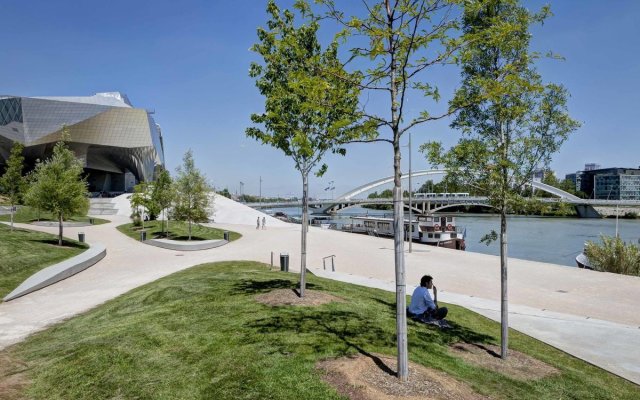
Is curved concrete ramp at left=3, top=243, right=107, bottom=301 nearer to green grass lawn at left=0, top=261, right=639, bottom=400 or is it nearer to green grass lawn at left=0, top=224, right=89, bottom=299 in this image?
green grass lawn at left=0, top=224, right=89, bottom=299

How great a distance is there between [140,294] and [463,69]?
11.8m

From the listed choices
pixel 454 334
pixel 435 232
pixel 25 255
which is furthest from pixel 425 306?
pixel 435 232

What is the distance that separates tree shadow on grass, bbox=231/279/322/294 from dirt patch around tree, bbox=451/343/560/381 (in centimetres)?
596

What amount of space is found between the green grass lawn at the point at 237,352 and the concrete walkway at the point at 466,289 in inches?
48.0

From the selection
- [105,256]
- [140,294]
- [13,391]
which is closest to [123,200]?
[105,256]

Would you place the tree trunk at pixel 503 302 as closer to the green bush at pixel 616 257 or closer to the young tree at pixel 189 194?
the green bush at pixel 616 257

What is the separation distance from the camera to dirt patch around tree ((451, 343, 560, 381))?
761 centimetres

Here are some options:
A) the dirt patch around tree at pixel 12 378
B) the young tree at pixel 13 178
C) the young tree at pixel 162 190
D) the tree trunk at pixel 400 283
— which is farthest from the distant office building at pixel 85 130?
the tree trunk at pixel 400 283

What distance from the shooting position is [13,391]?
640cm

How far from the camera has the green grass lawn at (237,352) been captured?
6.04 meters

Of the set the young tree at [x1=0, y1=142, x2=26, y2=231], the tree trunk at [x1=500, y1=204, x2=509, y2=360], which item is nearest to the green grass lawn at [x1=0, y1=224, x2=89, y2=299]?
the young tree at [x1=0, y1=142, x2=26, y2=231]

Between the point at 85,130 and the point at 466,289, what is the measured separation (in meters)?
85.4

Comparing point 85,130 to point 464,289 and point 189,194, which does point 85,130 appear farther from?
point 464,289

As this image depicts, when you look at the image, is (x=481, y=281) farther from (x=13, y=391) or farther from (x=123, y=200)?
(x=123, y=200)
